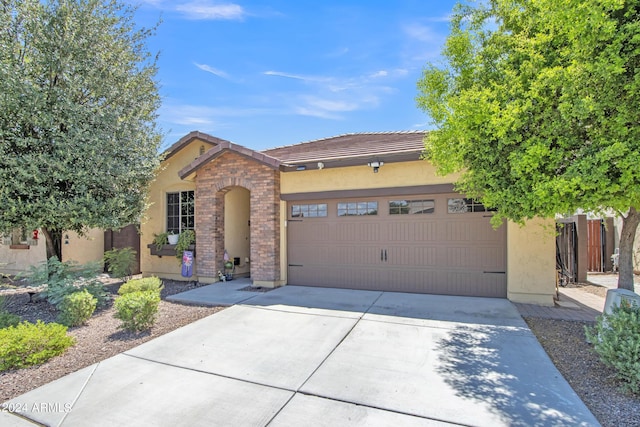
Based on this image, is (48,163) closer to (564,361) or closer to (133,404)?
(133,404)

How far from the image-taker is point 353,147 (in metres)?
9.78

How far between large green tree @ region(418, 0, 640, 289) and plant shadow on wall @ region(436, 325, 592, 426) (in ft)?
6.34

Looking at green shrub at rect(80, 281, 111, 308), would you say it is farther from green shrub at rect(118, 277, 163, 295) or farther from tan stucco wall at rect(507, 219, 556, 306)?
tan stucco wall at rect(507, 219, 556, 306)

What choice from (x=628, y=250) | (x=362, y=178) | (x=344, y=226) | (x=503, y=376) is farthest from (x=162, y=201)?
(x=628, y=250)

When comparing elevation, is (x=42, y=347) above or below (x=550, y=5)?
below

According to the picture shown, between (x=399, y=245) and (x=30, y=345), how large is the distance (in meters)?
7.15

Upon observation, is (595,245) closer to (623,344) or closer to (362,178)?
(362,178)

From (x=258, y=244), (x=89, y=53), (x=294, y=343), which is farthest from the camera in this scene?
(x=258, y=244)

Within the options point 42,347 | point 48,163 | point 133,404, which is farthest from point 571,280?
point 48,163

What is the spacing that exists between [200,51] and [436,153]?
802 cm

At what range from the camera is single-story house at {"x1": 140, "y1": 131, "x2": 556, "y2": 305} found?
A: 7363 millimetres

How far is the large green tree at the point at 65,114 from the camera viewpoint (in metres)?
6.66

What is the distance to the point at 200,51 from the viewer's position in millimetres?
9539

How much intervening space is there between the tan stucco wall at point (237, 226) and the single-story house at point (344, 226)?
0.12 feet
